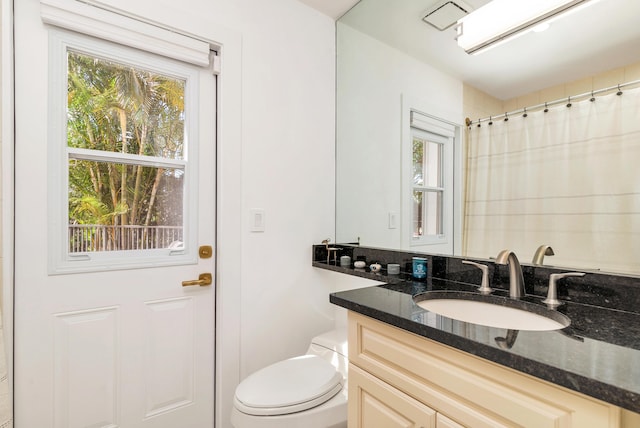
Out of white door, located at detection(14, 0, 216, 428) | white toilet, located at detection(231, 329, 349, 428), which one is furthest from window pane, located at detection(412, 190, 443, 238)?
white door, located at detection(14, 0, 216, 428)

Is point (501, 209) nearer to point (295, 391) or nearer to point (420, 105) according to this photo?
point (420, 105)

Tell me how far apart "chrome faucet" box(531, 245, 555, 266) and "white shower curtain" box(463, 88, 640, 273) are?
0.02 metres

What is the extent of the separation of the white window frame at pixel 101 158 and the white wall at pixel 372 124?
0.87m

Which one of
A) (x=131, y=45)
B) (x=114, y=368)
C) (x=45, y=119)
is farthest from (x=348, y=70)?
(x=114, y=368)

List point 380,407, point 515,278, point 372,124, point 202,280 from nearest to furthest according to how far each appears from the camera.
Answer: point 380,407
point 515,278
point 202,280
point 372,124

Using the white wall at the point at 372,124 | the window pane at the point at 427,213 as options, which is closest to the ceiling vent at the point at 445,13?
the white wall at the point at 372,124

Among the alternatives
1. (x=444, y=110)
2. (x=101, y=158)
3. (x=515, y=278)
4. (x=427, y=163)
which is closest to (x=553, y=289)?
(x=515, y=278)

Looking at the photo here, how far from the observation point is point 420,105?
158 centimetres

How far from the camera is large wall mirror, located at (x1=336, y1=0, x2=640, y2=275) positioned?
39.6 inches

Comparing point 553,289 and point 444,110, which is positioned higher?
point 444,110

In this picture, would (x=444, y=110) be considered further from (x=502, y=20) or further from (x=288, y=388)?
(x=288, y=388)

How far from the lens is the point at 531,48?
119 centimetres

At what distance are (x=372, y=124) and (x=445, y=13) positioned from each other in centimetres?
62

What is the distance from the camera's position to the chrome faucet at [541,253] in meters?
1.10
